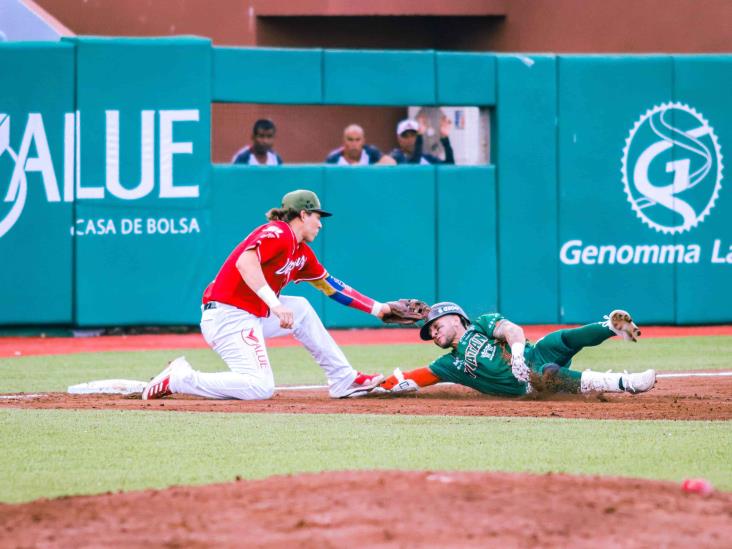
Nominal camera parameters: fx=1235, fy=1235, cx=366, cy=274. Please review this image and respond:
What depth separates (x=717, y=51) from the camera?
1836 centimetres

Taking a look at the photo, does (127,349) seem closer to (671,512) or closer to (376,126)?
(376,126)

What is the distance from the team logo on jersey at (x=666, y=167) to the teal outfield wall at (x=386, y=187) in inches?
0.8

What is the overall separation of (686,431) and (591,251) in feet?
28.3

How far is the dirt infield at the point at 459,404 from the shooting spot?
8.28 m

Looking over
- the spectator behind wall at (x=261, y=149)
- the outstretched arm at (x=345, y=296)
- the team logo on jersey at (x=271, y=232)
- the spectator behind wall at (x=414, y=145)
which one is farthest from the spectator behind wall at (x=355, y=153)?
the team logo on jersey at (x=271, y=232)

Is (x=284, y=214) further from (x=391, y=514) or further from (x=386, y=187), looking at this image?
(x=386, y=187)

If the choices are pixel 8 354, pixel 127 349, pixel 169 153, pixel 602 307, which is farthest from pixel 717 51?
pixel 8 354

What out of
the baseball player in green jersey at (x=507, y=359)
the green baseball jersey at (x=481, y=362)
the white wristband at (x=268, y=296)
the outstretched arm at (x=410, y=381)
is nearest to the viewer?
the white wristband at (x=268, y=296)

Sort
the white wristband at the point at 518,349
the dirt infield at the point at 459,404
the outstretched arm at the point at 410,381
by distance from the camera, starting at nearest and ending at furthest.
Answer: the dirt infield at the point at 459,404 → the white wristband at the point at 518,349 → the outstretched arm at the point at 410,381

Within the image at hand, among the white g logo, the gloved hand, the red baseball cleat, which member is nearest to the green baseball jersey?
the gloved hand

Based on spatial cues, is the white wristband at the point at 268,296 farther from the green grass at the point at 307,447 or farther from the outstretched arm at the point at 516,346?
the outstretched arm at the point at 516,346

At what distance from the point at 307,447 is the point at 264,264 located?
245 centimetres

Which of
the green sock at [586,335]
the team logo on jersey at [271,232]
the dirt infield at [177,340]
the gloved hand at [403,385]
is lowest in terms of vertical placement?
the gloved hand at [403,385]

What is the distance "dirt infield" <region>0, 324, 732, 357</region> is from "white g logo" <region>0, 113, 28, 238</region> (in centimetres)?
141
